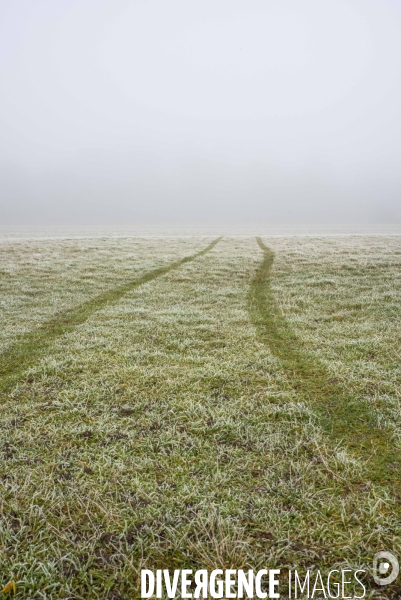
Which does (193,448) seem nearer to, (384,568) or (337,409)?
(384,568)

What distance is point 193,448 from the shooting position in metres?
6.15

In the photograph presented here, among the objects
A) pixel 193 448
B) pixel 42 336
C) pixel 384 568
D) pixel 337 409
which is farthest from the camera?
pixel 42 336

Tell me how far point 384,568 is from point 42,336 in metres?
12.6

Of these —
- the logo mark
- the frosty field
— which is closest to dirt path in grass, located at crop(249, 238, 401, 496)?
the frosty field

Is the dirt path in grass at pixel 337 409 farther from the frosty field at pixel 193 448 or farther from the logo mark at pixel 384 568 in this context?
the logo mark at pixel 384 568

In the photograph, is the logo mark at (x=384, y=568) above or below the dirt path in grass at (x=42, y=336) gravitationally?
below

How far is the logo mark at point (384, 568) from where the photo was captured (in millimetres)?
3898

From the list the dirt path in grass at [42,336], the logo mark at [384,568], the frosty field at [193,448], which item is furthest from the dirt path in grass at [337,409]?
the dirt path in grass at [42,336]

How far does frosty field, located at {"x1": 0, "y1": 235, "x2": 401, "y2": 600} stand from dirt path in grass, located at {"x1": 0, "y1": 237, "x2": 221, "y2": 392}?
0.09 meters

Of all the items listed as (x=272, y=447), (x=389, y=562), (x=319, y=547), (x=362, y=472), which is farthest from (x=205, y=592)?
(x=362, y=472)

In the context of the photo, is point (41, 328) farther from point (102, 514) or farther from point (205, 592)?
point (205, 592)

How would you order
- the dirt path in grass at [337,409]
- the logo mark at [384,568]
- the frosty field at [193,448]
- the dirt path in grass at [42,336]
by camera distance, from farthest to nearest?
the dirt path in grass at [42,336], the dirt path in grass at [337,409], the frosty field at [193,448], the logo mark at [384,568]

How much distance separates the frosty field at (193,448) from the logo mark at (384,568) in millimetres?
77

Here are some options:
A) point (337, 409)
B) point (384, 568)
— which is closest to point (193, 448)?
point (384, 568)
